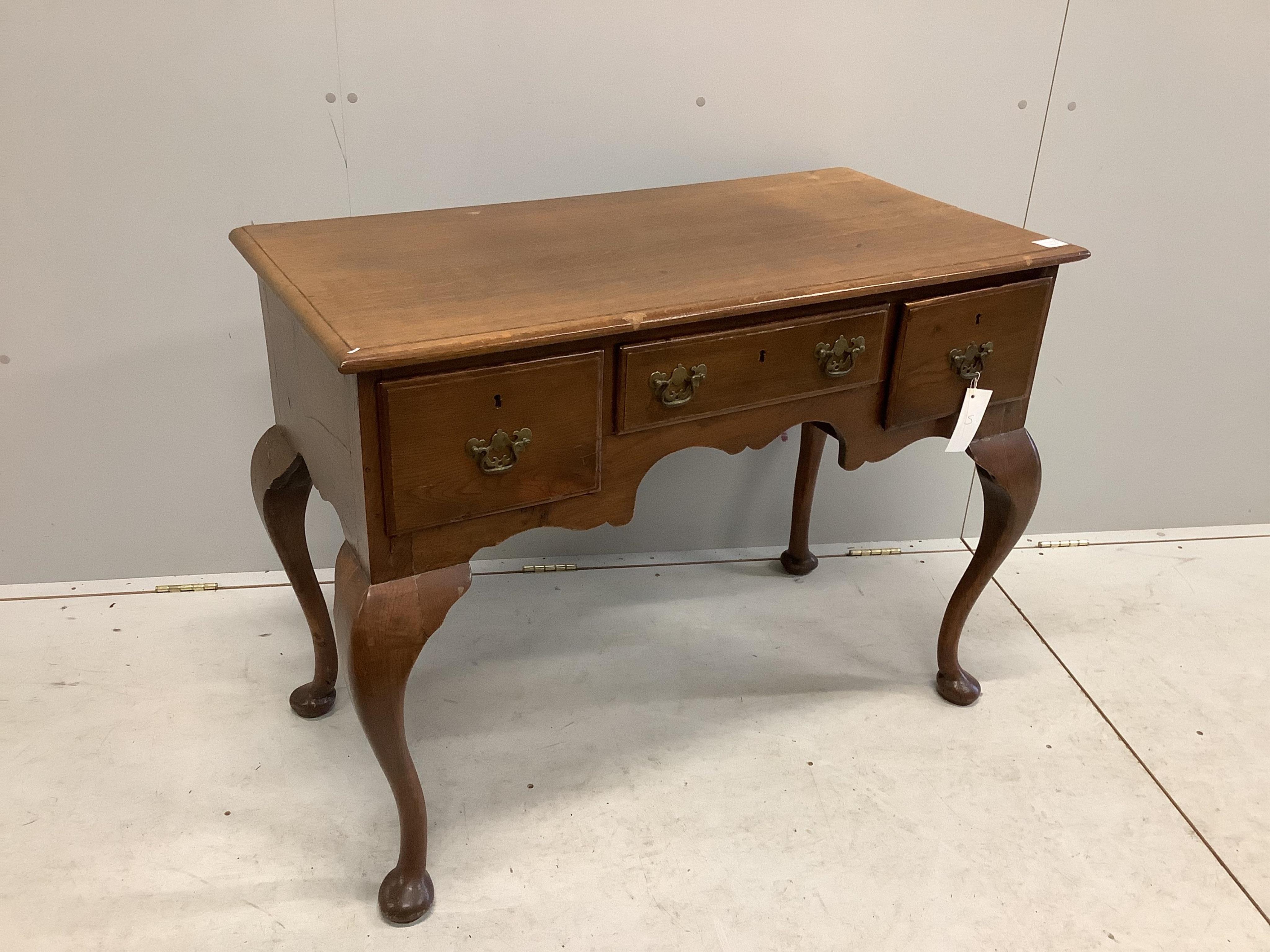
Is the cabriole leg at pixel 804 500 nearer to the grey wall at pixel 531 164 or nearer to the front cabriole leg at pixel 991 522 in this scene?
the grey wall at pixel 531 164

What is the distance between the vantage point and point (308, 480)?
193 centimetres

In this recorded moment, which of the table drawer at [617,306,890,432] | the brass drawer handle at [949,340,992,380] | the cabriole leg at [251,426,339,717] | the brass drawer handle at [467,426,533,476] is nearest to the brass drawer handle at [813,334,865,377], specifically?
the table drawer at [617,306,890,432]

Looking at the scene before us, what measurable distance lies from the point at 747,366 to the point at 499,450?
0.40 metres

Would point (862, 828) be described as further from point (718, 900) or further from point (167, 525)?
point (167, 525)

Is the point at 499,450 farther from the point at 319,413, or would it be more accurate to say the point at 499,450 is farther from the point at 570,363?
the point at 319,413

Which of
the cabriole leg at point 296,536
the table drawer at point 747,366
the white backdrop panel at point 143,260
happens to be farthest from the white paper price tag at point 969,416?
the white backdrop panel at point 143,260

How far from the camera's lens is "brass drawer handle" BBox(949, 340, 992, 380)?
1837mm

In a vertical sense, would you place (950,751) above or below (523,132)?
below

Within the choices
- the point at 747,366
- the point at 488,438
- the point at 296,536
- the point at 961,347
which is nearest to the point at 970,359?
the point at 961,347

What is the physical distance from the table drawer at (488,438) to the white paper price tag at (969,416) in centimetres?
69

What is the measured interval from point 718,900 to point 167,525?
1449 millimetres

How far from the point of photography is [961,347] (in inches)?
72.1

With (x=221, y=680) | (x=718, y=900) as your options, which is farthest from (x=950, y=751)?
(x=221, y=680)

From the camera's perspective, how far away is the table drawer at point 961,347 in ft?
5.81
